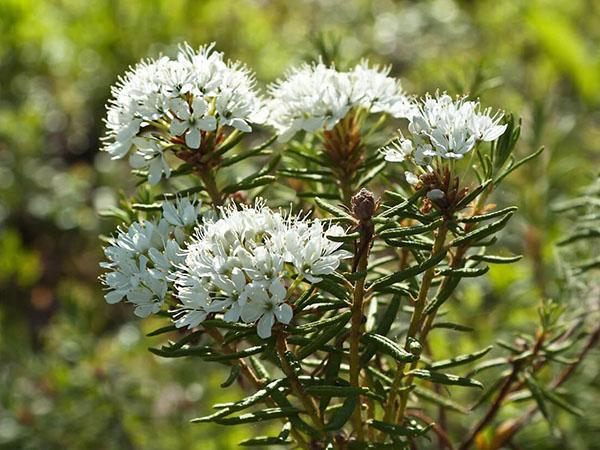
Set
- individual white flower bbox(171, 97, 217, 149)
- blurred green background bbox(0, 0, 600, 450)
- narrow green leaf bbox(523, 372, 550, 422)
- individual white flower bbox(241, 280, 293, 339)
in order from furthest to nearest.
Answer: blurred green background bbox(0, 0, 600, 450) → narrow green leaf bbox(523, 372, 550, 422) → individual white flower bbox(171, 97, 217, 149) → individual white flower bbox(241, 280, 293, 339)

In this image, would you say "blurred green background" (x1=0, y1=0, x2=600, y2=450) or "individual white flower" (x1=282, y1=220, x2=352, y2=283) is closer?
"individual white flower" (x1=282, y1=220, x2=352, y2=283)

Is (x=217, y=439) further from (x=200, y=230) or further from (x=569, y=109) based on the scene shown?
(x=569, y=109)

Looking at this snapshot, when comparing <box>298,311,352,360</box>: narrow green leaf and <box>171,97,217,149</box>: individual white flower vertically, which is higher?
<box>171,97,217,149</box>: individual white flower

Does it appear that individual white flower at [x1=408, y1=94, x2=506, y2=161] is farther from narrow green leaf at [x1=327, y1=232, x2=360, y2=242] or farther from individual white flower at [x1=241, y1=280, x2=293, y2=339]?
individual white flower at [x1=241, y1=280, x2=293, y2=339]

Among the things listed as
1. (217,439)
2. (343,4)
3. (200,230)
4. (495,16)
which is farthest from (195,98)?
(343,4)

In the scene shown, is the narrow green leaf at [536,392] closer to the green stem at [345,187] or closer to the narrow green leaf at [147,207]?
the green stem at [345,187]

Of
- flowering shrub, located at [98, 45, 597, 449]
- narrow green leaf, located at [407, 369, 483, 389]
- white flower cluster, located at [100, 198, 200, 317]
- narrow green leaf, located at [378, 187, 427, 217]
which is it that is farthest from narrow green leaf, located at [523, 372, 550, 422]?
white flower cluster, located at [100, 198, 200, 317]
